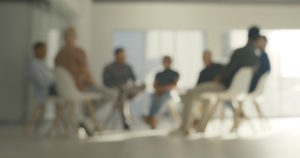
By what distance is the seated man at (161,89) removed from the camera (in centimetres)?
643

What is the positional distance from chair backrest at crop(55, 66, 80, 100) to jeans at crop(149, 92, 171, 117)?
1.81 metres

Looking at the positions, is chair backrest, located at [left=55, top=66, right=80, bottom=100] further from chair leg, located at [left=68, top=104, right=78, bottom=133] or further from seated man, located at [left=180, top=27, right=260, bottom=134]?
seated man, located at [left=180, top=27, right=260, bottom=134]

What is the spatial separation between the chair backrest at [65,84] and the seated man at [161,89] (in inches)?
71.0

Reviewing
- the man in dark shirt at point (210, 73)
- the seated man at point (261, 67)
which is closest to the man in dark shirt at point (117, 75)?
the man in dark shirt at point (210, 73)

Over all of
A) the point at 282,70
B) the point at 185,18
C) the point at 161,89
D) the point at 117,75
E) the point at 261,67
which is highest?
the point at 185,18

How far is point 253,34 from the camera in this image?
16.5 ft

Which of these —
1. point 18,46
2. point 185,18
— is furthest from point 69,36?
point 185,18

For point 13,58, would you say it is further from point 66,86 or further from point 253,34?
point 253,34

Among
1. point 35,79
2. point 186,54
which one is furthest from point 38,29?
point 186,54

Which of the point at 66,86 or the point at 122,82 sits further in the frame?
the point at 122,82

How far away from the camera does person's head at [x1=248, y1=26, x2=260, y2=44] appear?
5006mm

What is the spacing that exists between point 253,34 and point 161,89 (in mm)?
1976

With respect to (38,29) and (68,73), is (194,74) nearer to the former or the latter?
(38,29)

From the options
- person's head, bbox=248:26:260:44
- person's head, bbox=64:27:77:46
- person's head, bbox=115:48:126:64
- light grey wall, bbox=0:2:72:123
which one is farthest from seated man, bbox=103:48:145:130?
light grey wall, bbox=0:2:72:123
